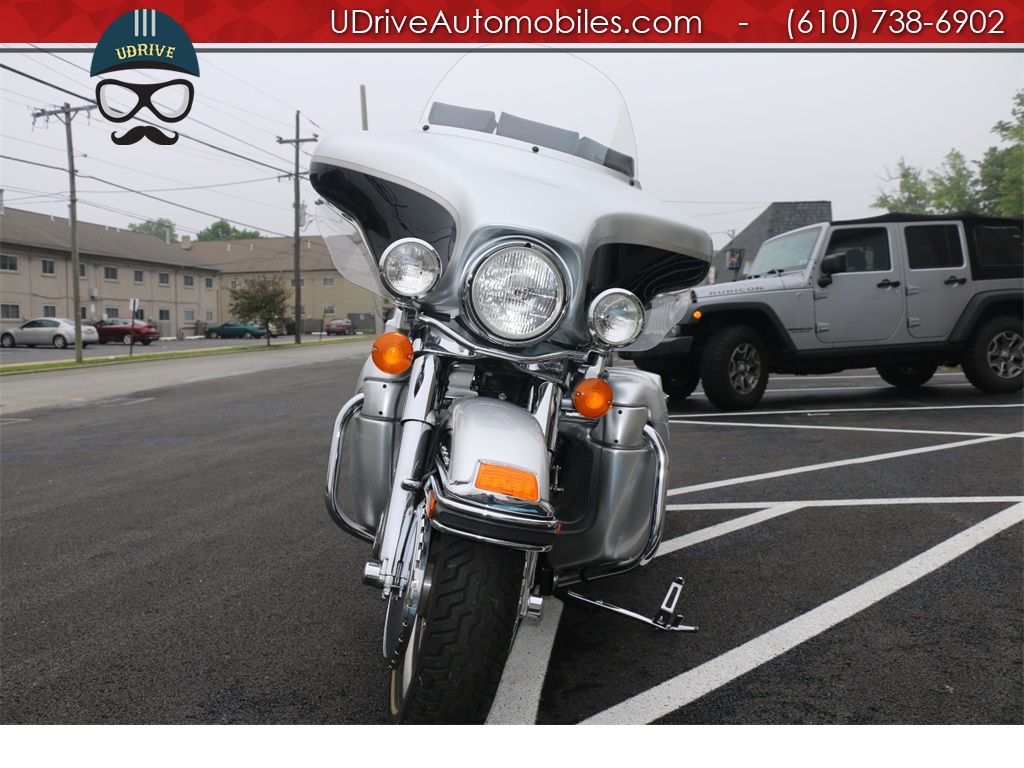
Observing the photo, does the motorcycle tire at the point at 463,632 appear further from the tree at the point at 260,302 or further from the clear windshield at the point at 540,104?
the tree at the point at 260,302

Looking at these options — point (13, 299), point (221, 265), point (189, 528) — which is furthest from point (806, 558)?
point (221, 265)

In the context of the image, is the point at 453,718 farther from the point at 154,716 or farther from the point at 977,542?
the point at 977,542

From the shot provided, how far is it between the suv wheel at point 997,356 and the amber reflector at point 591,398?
8796mm

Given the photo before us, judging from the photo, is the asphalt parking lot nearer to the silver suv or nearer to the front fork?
the front fork

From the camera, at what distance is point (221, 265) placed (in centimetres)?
7675

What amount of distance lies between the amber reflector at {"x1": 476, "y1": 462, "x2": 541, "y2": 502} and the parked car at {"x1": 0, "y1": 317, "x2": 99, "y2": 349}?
3889 centimetres

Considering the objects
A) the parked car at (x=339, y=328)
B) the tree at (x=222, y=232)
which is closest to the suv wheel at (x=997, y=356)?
the parked car at (x=339, y=328)

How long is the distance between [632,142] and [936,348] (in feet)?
25.7

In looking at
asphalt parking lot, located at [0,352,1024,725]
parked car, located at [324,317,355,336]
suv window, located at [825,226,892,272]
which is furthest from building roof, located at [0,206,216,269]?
asphalt parking lot, located at [0,352,1024,725]

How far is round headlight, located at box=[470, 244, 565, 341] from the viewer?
2.20 metres

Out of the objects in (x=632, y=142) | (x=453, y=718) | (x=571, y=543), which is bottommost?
(x=453, y=718)

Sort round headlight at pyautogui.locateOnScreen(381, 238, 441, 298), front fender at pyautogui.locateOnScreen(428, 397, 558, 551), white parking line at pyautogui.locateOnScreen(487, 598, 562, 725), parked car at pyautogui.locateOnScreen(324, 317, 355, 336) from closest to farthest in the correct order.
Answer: front fender at pyautogui.locateOnScreen(428, 397, 558, 551) → round headlight at pyautogui.locateOnScreen(381, 238, 441, 298) → white parking line at pyautogui.locateOnScreen(487, 598, 562, 725) → parked car at pyautogui.locateOnScreen(324, 317, 355, 336)

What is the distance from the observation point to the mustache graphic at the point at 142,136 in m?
6.42
